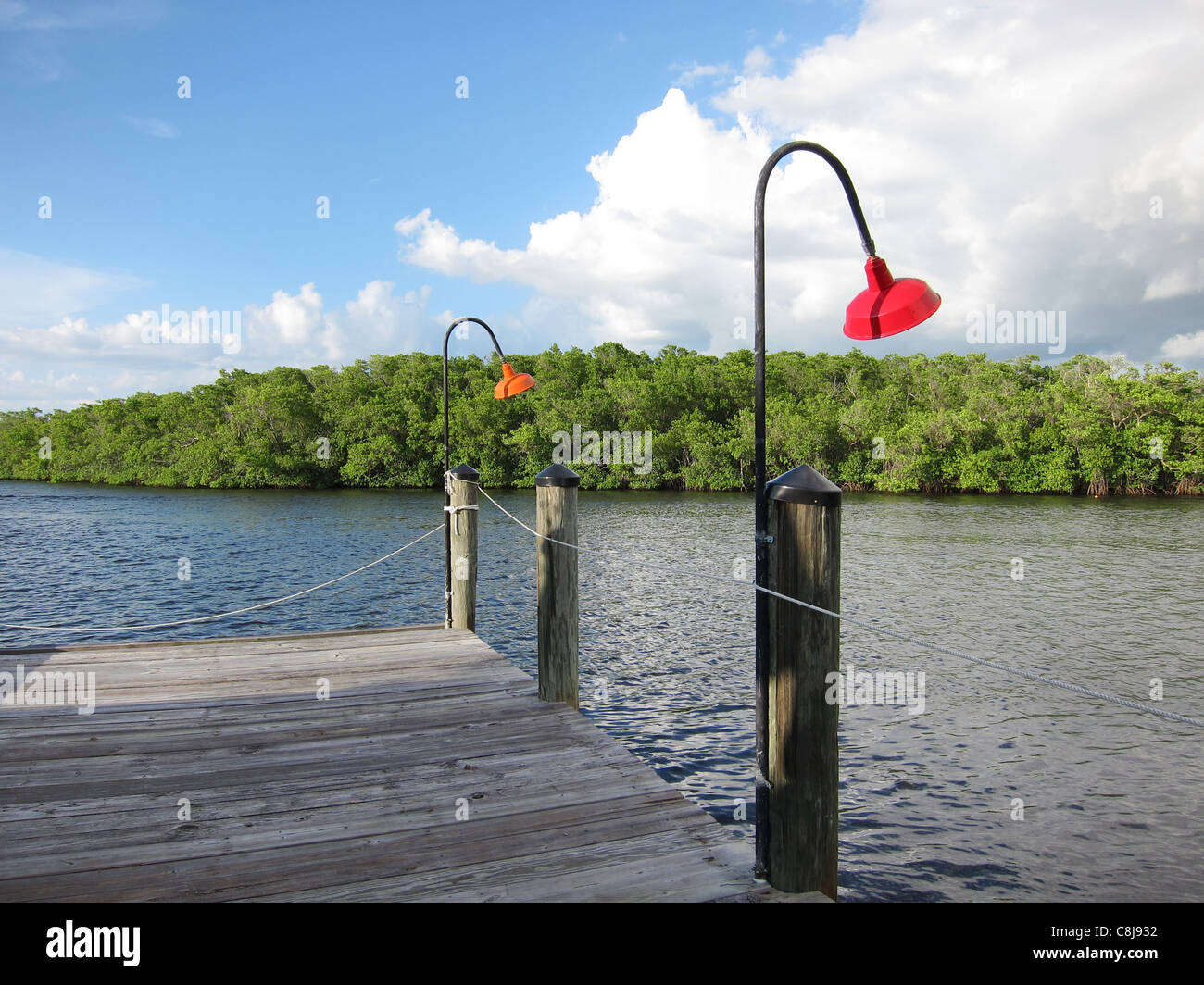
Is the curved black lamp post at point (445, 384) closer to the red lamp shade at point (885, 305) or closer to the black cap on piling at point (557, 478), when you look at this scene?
the black cap on piling at point (557, 478)

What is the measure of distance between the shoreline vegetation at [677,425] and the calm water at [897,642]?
65.2ft

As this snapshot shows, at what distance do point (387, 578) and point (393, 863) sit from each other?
54.7 feet

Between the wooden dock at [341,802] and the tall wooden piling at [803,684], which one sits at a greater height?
the tall wooden piling at [803,684]

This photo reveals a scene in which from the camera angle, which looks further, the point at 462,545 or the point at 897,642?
the point at 897,642

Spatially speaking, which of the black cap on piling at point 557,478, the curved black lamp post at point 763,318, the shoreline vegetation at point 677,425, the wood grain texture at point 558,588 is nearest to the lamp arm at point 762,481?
the curved black lamp post at point 763,318

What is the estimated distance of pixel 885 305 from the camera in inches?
103

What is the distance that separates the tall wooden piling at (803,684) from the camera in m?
2.79

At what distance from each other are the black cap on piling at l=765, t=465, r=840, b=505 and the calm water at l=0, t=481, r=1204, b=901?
294 centimetres

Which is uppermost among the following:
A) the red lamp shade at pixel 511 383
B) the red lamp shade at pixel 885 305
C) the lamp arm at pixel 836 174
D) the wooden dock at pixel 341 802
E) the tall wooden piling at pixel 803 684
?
the lamp arm at pixel 836 174

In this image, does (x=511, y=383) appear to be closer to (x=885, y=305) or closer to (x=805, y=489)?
(x=805, y=489)

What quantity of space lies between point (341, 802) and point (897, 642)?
1027cm

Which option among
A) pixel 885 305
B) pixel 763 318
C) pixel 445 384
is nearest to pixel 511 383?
pixel 445 384

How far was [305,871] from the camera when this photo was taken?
9.70ft
